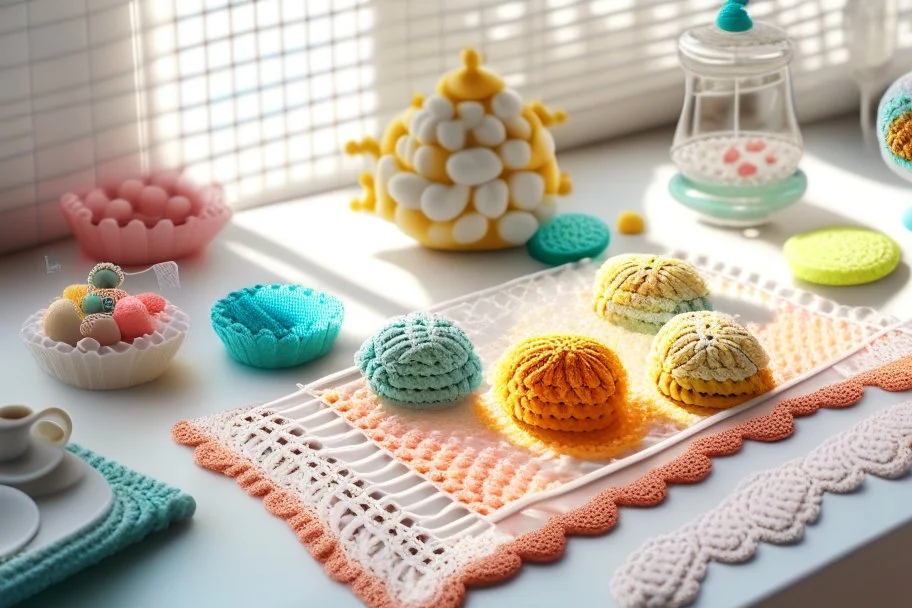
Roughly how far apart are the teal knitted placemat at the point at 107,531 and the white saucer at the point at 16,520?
0.05 ft

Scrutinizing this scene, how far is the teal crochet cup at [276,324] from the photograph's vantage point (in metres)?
1.10

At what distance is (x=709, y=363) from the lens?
1034 mm

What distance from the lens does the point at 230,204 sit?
1427 millimetres

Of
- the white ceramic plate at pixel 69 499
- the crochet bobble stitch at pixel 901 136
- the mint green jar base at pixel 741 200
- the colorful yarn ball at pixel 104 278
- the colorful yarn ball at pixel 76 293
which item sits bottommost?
the white ceramic plate at pixel 69 499

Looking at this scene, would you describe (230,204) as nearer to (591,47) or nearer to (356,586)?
(591,47)

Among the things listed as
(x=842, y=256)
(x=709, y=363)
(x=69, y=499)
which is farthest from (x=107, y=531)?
(x=842, y=256)

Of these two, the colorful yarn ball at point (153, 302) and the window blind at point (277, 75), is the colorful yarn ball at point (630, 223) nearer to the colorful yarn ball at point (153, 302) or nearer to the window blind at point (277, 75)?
the window blind at point (277, 75)

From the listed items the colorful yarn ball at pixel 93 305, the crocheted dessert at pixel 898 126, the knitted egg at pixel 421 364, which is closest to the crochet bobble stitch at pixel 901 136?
the crocheted dessert at pixel 898 126

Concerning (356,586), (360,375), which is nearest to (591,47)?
(360,375)

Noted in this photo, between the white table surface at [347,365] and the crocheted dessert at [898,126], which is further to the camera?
the crocheted dessert at [898,126]

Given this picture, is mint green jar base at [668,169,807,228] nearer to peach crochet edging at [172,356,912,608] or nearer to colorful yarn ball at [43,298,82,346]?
peach crochet edging at [172,356,912,608]

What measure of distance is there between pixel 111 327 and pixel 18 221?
0.32 meters

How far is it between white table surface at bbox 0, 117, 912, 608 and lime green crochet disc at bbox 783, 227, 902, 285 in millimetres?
14

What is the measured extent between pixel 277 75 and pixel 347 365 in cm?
42
